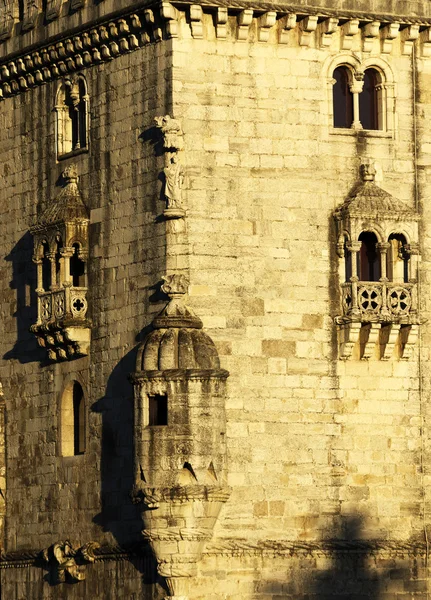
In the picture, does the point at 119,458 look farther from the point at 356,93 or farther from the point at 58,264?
the point at 356,93

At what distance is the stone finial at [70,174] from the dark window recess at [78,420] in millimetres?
4071

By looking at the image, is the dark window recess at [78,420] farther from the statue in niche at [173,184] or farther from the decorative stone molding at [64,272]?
the statue in niche at [173,184]

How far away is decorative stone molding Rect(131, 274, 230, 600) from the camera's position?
2334 inches

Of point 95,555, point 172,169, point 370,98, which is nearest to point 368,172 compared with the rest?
point 370,98

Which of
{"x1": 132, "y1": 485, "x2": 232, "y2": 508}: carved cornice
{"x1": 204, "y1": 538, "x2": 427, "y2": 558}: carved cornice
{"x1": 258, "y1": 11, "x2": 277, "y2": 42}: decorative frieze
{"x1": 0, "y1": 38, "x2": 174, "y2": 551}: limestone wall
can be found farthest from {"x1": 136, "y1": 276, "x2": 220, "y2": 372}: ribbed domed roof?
{"x1": 258, "y1": 11, "x2": 277, "y2": 42}: decorative frieze

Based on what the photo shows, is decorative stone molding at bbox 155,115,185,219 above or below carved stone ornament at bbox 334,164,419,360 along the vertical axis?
above

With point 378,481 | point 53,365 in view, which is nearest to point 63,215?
point 53,365

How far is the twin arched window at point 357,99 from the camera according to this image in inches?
2447

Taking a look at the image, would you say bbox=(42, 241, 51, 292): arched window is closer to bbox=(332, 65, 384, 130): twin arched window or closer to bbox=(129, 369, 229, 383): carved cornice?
bbox=(129, 369, 229, 383): carved cornice

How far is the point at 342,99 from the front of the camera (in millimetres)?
62406

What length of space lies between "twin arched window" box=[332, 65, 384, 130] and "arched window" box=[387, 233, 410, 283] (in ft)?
7.74

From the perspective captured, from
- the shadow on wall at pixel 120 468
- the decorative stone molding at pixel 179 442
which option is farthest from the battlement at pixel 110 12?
the shadow on wall at pixel 120 468

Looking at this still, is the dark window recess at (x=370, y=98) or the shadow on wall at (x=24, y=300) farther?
the shadow on wall at (x=24, y=300)

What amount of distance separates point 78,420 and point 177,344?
178 inches
